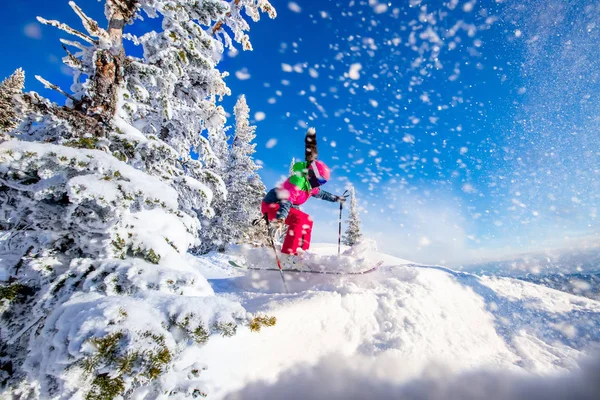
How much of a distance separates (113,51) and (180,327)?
15.2ft

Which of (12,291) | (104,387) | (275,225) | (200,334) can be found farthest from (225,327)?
(275,225)

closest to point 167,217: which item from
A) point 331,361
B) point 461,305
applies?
point 331,361

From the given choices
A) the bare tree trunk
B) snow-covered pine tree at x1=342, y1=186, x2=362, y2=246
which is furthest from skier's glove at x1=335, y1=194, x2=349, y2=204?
snow-covered pine tree at x1=342, y1=186, x2=362, y2=246

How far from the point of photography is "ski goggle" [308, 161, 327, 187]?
6.79m

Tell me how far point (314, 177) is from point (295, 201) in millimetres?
824

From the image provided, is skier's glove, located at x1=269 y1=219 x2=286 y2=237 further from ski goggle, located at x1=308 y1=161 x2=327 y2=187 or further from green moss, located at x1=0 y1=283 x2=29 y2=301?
green moss, located at x1=0 y1=283 x2=29 y2=301

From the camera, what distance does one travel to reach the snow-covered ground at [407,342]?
315 cm

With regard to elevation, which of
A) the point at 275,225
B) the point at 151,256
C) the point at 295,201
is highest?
the point at 295,201

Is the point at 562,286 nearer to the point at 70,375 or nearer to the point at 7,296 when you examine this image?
the point at 70,375

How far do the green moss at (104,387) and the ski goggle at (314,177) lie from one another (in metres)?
5.61

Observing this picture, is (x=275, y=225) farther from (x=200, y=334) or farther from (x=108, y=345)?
(x=108, y=345)

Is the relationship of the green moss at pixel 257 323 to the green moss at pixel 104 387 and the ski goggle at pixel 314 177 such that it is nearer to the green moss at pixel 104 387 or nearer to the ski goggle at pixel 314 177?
the green moss at pixel 104 387

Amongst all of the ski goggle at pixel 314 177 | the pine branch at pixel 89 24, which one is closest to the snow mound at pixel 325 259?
the ski goggle at pixel 314 177

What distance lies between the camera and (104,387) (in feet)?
5.66
